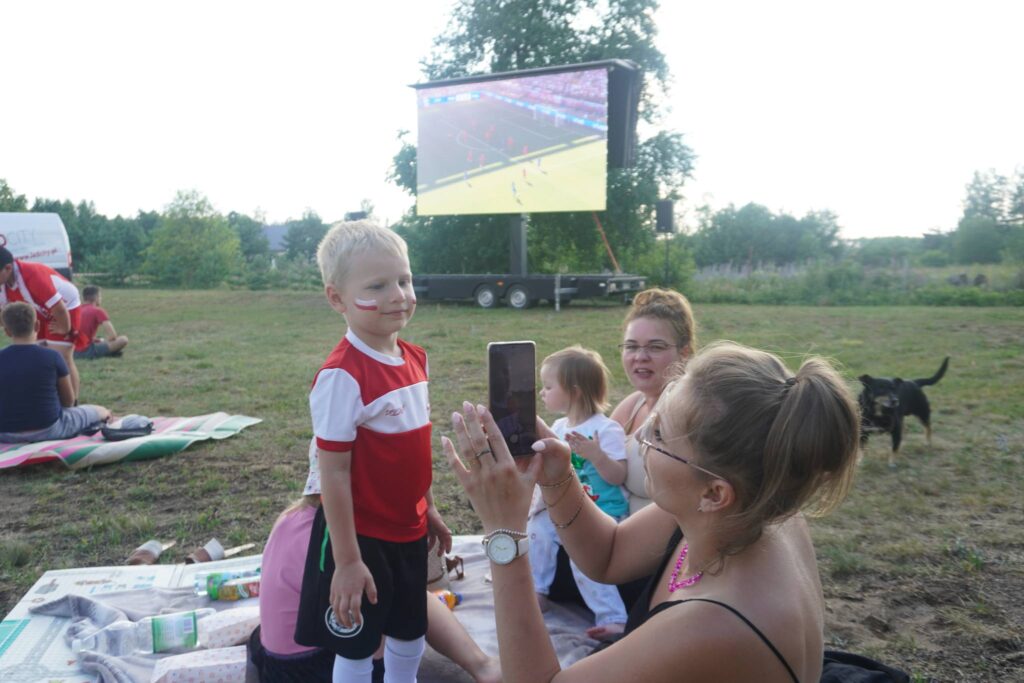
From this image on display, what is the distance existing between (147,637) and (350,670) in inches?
45.2

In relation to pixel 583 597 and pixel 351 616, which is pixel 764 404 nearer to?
pixel 351 616

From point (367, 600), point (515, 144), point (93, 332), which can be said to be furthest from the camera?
point (515, 144)

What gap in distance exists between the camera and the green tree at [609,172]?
23.1 m

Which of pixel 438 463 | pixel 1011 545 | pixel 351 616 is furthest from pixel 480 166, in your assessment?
pixel 351 616

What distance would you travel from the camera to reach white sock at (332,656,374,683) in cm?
225

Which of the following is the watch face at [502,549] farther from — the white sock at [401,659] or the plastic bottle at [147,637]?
the plastic bottle at [147,637]

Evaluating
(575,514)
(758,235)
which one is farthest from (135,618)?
(758,235)

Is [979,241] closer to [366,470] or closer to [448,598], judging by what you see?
[448,598]

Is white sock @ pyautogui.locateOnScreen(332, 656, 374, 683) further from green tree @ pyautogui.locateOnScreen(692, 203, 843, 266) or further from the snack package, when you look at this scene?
→ green tree @ pyautogui.locateOnScreen(692, 203, 843, 266)

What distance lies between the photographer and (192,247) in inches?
1115

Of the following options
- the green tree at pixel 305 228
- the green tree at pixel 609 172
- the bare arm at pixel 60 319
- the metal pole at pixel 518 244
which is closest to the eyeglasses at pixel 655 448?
the bare arm at pixel 60 319

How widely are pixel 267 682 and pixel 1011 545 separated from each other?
3.91m

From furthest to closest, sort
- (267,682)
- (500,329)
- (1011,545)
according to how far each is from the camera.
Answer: (500,329) < (1011,545) < (267,682)

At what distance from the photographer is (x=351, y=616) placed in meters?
2.10
